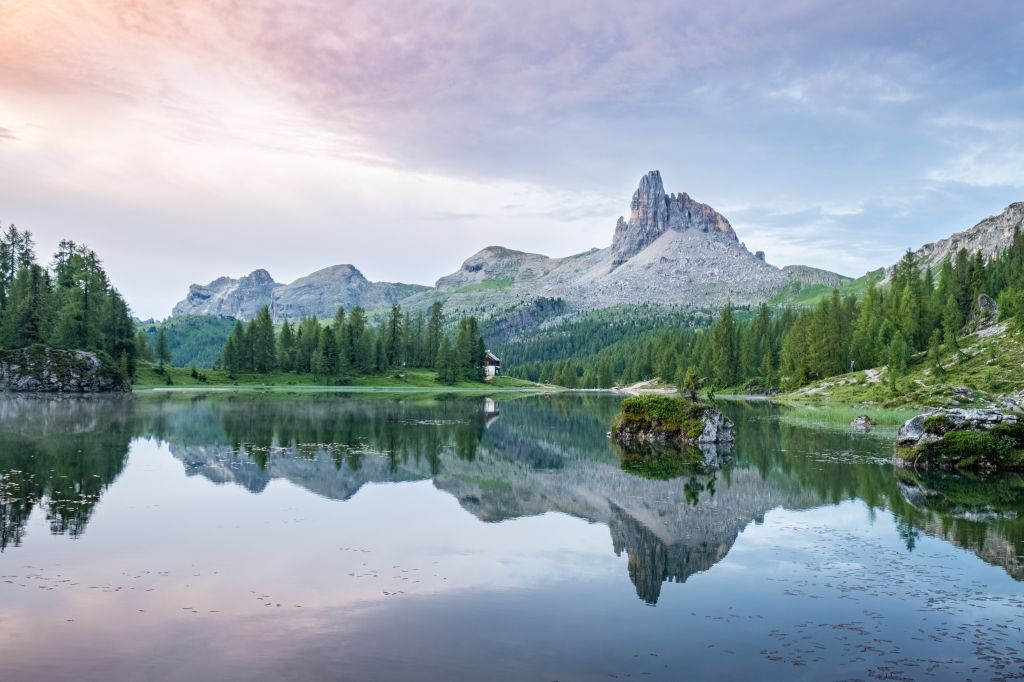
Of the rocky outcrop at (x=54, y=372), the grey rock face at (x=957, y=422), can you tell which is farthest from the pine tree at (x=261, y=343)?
the grey rock face at (x=957, y=422)

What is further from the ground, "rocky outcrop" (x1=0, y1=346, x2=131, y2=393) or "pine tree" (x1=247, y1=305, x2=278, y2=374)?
"pine tree" (x1=247, y1=305, x2=278, y2=374)

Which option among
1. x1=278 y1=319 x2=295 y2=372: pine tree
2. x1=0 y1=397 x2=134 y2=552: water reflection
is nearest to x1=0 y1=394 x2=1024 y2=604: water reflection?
x1=0 y1=397 x2=134 y2=552: water reflection

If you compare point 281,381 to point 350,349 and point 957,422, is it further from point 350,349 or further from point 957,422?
point 957,422

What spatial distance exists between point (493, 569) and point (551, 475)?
64.4 feet

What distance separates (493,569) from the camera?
21.2 meters

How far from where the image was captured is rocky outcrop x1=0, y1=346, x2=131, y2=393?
105m

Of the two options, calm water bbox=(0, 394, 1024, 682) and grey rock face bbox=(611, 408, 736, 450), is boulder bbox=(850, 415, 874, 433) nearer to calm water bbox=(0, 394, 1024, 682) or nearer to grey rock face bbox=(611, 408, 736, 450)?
grey rock face bbox=(611, 408, 736, 450)

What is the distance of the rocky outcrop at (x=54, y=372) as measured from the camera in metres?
105

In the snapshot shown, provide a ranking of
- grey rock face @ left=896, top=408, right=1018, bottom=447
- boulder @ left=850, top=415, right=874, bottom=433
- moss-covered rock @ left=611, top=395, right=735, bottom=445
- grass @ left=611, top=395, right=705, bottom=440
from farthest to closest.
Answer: boulder @ left=850, top=415, right=874, bottom=433
grass @ left=611, top=395, right=705, bottom=440
moss-covered rock @ left=611, top=395, right=735, bottom=445
grey rock face @ left=896, top=408, right=1018, bottom=447

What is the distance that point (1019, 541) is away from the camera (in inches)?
960

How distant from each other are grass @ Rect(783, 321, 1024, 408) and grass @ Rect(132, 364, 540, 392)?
85.6m

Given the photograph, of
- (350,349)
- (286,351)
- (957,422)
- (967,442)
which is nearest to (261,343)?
(286,351)

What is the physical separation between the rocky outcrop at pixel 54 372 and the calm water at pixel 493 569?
73341mm

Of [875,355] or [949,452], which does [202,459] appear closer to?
[949,452]
